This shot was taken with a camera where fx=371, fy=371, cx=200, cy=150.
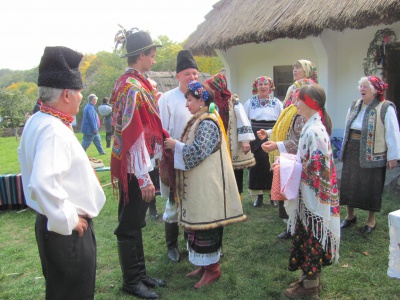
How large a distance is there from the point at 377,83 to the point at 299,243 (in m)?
2.01

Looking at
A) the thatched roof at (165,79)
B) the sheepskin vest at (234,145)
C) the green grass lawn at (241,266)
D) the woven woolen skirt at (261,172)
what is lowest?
the green grass lawn at (241,266)

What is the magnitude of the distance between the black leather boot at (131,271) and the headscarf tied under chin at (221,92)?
1.65 metres

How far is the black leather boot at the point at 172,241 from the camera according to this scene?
3.61 m

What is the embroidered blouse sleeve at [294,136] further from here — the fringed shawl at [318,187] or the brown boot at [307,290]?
the brown boot at [307,290]

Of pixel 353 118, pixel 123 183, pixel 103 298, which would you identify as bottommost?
pixel 103 298

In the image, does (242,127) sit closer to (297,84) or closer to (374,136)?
(297,84)

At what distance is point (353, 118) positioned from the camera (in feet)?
13.3

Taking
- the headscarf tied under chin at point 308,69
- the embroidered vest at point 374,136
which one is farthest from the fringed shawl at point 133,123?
the embroidered vest at point 374,136

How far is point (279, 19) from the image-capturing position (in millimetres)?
6699

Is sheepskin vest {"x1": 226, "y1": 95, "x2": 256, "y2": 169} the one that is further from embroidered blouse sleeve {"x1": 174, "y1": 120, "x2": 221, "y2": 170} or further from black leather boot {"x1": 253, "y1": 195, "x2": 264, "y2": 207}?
embroidered blouse sleeve {"x1": 174, "y1": 120, "x2": 221, "y2": 170}

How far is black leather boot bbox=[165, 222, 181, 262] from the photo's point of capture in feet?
11.9

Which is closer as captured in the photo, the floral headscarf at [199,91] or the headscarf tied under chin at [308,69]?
the floral headscarf at [199,91]

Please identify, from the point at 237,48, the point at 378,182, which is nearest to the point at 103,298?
the point at 378,182

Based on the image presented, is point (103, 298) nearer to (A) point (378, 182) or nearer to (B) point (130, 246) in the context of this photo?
(B) point (130, 246)
